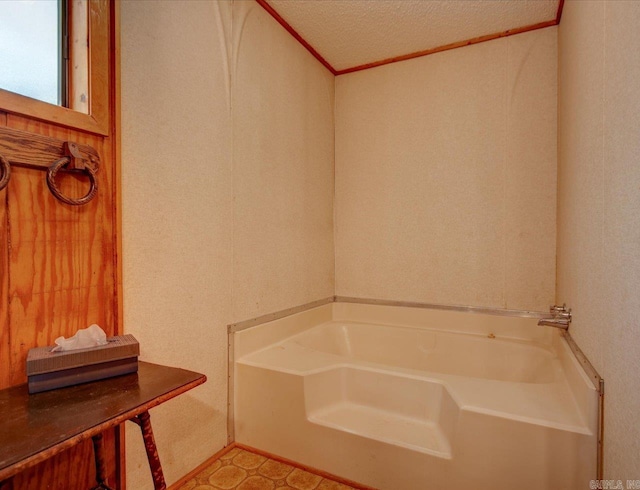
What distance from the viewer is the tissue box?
936mm

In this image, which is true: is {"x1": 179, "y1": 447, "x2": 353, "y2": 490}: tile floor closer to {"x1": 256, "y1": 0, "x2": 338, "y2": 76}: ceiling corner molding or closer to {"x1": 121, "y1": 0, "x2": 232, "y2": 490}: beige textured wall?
{"x1": 121, "y1": 0, "x2": 232, "y2": 490}: beige textured wall

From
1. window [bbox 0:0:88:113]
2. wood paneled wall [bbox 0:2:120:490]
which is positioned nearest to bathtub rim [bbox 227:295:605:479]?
wood paneled wall [bbox 0:2:120:490]

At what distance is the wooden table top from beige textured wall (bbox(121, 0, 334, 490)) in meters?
0.37

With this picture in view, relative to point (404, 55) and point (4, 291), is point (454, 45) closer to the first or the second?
point (404, 55)

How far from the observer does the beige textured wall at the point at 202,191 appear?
4.49ft

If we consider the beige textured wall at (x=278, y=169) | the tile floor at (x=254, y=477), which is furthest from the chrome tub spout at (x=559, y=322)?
the beige textured wall at (x=278, y=169)

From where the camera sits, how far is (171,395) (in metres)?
0.99

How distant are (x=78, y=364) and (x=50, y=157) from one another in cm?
63

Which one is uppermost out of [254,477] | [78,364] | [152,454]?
[78,364]

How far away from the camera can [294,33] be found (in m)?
2.26

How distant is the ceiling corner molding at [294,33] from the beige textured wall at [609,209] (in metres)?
1.50

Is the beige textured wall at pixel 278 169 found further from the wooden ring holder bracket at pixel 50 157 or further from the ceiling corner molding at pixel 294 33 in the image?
the wooden ring holder bracket at pixel 50 157

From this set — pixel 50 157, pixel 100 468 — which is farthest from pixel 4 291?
pixel 100 468

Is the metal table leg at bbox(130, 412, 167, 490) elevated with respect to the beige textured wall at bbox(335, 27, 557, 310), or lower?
lower
